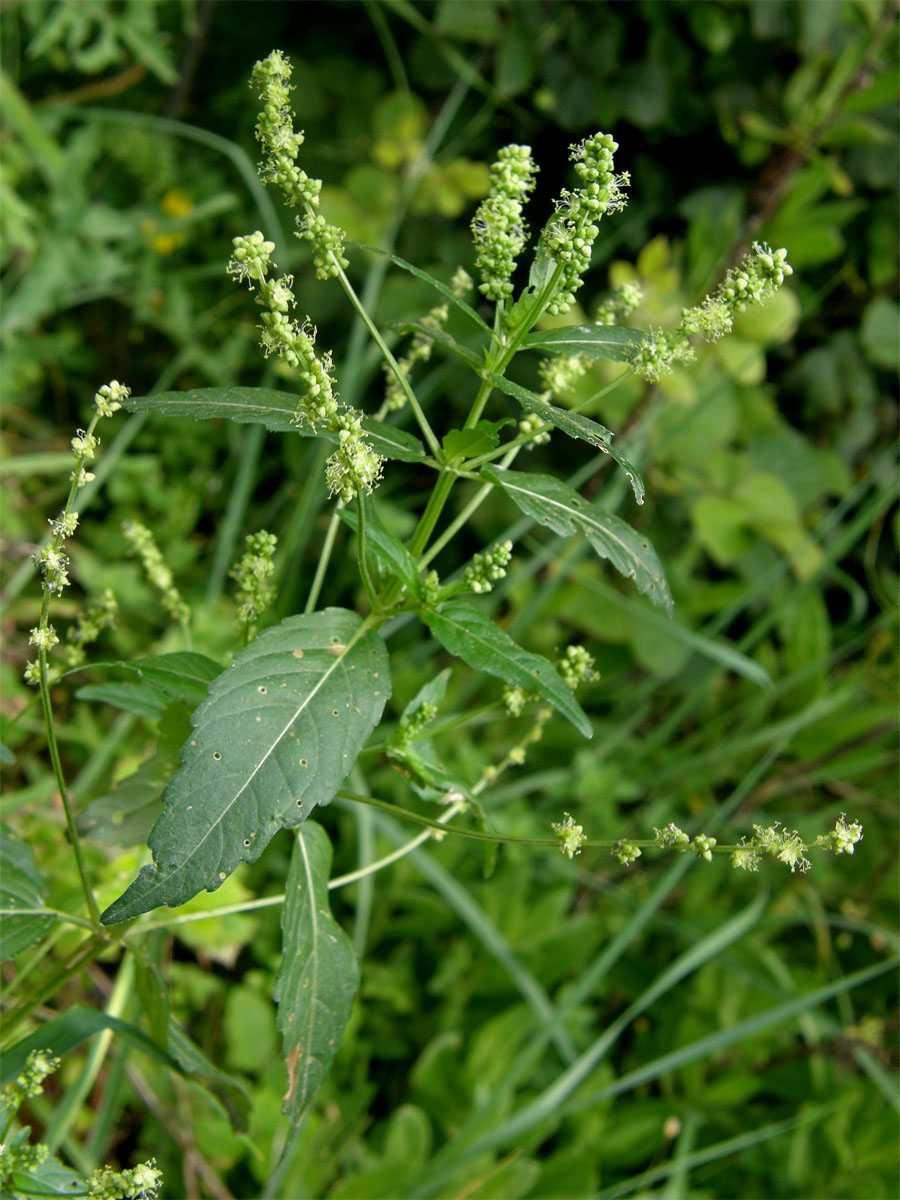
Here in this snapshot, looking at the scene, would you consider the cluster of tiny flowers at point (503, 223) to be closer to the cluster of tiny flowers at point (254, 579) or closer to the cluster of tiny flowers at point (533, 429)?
the cluster of tiny flowers at point (533, 429)

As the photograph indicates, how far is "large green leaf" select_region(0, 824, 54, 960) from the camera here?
30.7 inches

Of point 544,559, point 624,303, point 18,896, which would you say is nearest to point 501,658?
point 624,303

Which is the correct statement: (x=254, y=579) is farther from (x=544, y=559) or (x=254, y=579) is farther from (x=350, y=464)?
(x=544, y=559)

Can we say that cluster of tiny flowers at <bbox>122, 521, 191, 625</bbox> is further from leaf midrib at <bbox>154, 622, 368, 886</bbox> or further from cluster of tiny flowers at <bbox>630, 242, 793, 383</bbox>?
cluster of tiny flowers at <bbox>630, 242, 793, 383</bbox>

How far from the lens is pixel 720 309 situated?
70 cm

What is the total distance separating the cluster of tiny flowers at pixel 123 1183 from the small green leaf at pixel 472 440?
0.51 metres

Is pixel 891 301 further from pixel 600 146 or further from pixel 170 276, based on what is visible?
pixel 600 146

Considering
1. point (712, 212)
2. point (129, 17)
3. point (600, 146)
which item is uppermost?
point (129, 17)

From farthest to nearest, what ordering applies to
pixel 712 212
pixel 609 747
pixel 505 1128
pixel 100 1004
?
pixel 712 212 < pixel 609 747 < pixel 100 1004 < pixel 505 1128

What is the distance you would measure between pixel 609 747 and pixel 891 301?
1.29m

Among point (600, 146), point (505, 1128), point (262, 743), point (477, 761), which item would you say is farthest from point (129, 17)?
point (505, 1128)

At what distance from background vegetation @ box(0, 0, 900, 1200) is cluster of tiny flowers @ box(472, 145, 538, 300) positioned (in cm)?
99

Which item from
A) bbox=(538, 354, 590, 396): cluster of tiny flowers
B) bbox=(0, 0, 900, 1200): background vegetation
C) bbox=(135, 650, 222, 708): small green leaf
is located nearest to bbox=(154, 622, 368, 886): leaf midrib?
bbox=(135, 650, 222, 708): small green leaf

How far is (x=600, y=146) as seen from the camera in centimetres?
64
